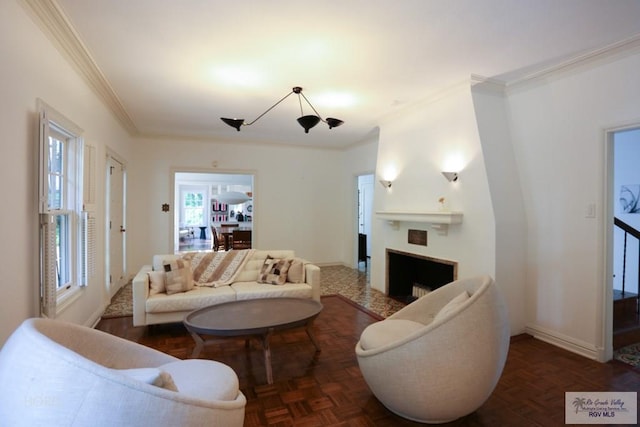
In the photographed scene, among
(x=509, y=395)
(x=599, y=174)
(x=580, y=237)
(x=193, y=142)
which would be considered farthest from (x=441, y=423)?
(x=193, y=142)

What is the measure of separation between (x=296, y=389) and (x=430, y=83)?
127 inches

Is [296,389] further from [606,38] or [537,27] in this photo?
[606,38]

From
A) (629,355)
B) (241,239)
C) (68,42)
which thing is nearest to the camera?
(68,42)

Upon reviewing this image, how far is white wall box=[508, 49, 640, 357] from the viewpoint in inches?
113

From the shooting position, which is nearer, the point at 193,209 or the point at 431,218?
the point at 431,218

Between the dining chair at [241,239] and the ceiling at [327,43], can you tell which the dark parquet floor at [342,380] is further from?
the dining chair at [241,239]

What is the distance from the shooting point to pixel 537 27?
2467 millimetres

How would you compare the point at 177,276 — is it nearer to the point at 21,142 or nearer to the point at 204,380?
the point at 21,142

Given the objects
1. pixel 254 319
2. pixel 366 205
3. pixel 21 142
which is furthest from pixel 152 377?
pixel 366 205

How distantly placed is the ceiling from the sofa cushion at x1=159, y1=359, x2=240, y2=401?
7.49 feet

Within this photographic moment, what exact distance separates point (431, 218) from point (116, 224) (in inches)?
174

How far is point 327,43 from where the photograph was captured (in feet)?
9.02

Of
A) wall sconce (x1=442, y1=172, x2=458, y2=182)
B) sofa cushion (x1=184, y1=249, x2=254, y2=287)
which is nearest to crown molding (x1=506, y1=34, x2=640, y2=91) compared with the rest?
wall sconce (x1=442, y1=172, x2=458, y2=182)

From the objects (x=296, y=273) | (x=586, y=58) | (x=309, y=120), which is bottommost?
(x=296, y=273)
